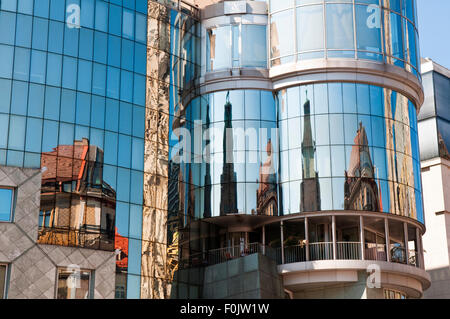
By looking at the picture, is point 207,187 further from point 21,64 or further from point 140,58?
point 21,64

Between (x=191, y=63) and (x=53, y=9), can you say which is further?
(x=191, y=63)

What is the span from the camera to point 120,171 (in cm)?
4656

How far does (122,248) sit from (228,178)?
336 inches

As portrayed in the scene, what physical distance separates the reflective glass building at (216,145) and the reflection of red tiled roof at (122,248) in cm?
6

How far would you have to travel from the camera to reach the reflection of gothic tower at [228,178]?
160 feet

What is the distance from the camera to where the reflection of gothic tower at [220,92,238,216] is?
48.9 m

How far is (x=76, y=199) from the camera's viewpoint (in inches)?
1747

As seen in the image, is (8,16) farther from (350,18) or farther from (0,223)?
(350,18)

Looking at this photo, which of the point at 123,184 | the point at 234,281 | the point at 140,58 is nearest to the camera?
the point at 123,184

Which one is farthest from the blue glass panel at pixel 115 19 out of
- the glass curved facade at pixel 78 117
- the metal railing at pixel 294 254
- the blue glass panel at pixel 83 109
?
the metal railing at pixel 294 254

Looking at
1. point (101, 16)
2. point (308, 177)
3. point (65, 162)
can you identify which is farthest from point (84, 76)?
point (308, 177)
